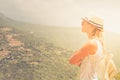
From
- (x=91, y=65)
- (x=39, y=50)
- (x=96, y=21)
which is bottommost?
(x=39, y=50)

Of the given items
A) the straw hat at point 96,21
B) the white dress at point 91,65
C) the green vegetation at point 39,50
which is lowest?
the green vegetation at point 39,50

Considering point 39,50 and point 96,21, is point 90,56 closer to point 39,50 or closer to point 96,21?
point 96,21

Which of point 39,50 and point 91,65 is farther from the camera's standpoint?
point 39,50

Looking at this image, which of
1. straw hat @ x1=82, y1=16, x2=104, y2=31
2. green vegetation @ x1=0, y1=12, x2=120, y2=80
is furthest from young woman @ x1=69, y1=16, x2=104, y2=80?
green vegetation @ x1=0, y1=12, x2=120, y2=80

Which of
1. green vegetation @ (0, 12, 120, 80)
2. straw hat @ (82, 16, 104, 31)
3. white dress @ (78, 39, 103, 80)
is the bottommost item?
green vegetation @ (0, 12, 120, 80)

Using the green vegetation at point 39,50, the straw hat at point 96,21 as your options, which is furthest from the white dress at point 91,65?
the green vegetation at point 39,50

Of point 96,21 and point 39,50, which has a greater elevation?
point 96,21

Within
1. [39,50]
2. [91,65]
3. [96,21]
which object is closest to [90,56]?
[91,65]

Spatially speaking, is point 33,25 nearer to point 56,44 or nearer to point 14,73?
point 56,44

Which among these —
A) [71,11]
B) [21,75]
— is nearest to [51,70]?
[21,75]

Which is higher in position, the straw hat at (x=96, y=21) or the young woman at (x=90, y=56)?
the straw hat at (x=96, y=21)

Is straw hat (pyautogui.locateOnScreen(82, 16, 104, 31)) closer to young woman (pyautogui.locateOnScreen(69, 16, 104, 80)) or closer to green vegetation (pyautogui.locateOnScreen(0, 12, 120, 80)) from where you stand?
young woman (pyautogui.locateOnScreen(69, 16, 104, 80))

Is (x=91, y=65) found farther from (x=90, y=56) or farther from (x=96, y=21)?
(x=96, y=21)

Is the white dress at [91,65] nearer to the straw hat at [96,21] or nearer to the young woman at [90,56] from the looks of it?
the young woman at [90,56]
